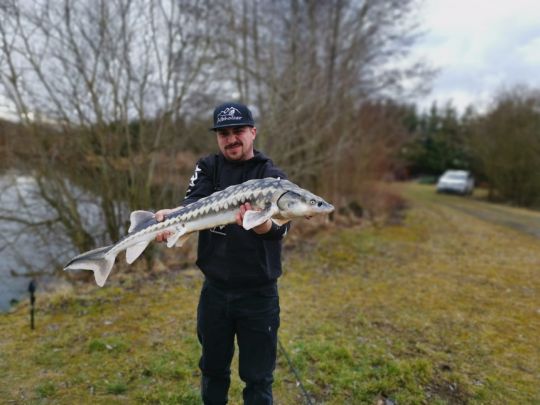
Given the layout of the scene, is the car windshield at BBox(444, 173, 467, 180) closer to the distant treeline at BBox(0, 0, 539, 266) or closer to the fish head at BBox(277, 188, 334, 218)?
the distant treeline at BBox(0, 0, 539, 266)

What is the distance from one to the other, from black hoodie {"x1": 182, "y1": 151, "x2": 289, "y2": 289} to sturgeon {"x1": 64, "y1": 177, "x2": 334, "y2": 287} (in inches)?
5.2

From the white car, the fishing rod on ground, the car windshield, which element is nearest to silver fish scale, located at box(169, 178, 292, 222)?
the fishing rod on ground

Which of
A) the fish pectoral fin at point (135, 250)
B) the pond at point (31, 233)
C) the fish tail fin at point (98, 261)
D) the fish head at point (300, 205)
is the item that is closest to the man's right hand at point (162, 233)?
the fish pectoral fin at point (135, 250)

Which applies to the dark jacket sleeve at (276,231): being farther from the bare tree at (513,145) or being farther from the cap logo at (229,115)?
the bare tree at (513,145)

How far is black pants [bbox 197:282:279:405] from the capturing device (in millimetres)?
2570

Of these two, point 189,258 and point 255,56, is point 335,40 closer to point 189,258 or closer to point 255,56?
point 255,56

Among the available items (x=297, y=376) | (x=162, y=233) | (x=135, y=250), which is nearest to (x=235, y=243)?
(x=162, y=233)

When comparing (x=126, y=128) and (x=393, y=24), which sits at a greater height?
(x=393, y=24)

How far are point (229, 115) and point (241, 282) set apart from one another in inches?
42.7

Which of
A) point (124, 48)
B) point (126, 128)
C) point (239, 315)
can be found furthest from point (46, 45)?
point (239, 315)

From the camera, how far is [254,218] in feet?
7.38

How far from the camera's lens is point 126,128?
7777 mm

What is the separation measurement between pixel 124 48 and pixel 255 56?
376 cm

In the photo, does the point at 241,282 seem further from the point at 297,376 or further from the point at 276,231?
the point at 297,376
